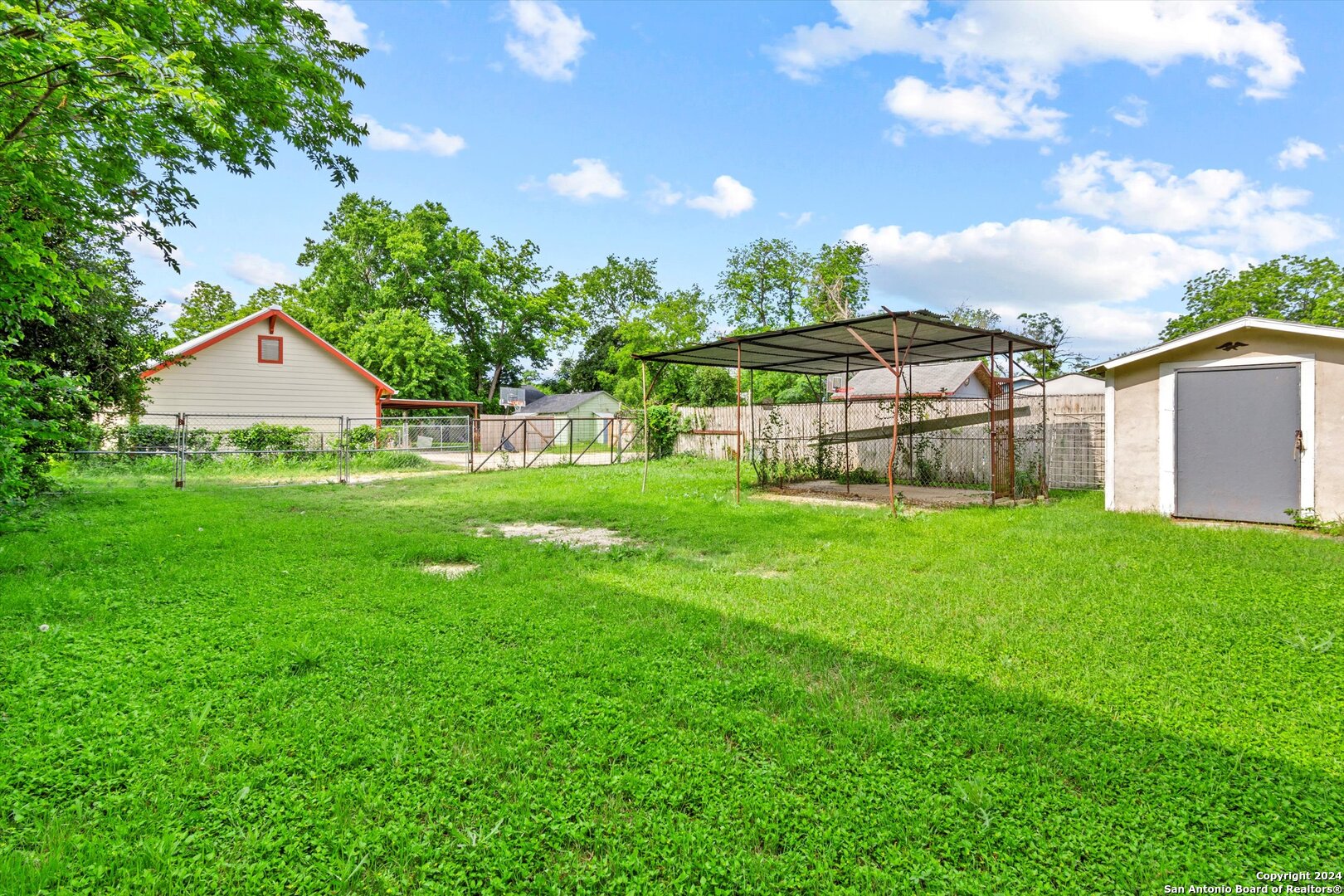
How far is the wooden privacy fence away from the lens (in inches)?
451

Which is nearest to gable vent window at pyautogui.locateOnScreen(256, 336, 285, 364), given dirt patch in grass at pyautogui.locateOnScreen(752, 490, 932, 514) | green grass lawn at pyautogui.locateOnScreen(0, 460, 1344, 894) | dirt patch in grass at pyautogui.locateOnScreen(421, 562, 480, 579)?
green grass lawn at pyautogui.locateOnScreen(0, 460, 1344, 894)

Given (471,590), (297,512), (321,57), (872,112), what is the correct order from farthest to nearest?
(872,112), (297,512), (321,57), (471,590)

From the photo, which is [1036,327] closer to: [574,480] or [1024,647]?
[574,480]

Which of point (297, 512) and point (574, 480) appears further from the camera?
point (574, 480)

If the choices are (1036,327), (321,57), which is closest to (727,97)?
(321,57)

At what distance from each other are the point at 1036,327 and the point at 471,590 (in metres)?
52.0

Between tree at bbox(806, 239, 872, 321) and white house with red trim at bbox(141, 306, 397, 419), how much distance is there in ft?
73.8

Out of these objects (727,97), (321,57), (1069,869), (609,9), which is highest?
(727,97)

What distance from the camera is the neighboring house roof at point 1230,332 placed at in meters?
7.10

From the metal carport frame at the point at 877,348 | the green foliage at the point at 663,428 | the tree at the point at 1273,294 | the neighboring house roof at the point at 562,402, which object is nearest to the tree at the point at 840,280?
the green foliage at the point at 663,428

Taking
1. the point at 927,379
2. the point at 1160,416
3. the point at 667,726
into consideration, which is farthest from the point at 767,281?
the point at 667,726

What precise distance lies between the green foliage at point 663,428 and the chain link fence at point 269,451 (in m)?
0.56

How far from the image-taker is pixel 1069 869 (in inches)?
71.7

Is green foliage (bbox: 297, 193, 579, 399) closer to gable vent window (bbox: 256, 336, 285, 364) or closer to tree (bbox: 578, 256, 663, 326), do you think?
tree (bbox: 578, 256, 663, 326)
